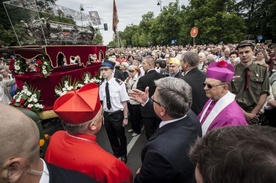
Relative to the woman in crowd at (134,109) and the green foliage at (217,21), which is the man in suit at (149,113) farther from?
the green foliage at (217,21)

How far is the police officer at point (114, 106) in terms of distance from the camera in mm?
3904

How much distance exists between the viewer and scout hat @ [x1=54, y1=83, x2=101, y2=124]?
5.75 feet

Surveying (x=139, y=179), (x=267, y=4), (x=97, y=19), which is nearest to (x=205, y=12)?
(x=267, y=4)

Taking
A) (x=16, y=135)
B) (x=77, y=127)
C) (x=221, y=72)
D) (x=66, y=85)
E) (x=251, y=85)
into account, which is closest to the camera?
(x=16, y=135)

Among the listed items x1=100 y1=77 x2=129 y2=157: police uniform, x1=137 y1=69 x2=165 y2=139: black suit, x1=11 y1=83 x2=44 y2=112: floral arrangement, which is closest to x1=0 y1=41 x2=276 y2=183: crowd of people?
x1=100 y1=77 x2=129 y2=157: police uniform

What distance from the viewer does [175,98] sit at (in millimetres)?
1868

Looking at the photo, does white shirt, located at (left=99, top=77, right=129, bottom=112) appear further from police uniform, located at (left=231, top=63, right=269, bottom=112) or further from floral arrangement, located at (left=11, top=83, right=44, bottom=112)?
police uniform, located at (left=231, top=63, right=269, bottom=112)

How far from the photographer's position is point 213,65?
2.71 metres

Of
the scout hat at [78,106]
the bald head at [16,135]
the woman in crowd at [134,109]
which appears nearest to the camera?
the bald head at [16,135]

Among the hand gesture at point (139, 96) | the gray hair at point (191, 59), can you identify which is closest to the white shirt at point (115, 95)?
the hand gesture at point (139, 96)

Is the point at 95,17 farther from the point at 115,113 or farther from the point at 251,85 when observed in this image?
the point at 251,85

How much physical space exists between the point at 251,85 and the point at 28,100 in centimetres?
412

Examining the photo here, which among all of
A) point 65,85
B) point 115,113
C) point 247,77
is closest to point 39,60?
point 65,85

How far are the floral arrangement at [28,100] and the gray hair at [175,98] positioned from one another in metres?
3.13
